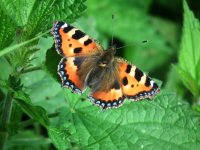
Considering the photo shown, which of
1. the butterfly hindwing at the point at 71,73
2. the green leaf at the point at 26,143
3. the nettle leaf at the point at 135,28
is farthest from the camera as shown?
the nettle leaf at the point at 135,28

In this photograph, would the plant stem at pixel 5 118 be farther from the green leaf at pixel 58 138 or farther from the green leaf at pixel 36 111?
the green leaf at pixel 58 138

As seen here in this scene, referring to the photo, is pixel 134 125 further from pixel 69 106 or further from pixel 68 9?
pixel 68 9

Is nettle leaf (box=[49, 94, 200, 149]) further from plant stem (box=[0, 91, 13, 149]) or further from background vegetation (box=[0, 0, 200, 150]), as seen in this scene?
plant stem (box=[0, 91, 13, 149])

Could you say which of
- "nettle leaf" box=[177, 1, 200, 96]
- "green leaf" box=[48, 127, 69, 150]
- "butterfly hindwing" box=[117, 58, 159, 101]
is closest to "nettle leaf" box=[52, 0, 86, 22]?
"butterfly hindwing" box=[117, 58, 159, 101]

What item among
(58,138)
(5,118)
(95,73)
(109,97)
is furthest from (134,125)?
(5,118)

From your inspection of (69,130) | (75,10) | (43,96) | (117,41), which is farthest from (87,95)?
(117,41)

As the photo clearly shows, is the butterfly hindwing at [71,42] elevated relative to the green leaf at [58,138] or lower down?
elevated

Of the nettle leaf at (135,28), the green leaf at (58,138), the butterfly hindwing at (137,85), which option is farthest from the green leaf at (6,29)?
the nettle leaf at (135,28)
